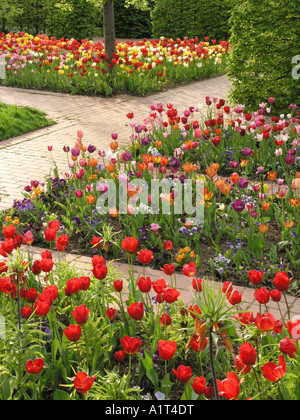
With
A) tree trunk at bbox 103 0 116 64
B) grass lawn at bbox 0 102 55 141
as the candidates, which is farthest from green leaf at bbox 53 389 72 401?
tree trunk at bbox 103 0 116 64

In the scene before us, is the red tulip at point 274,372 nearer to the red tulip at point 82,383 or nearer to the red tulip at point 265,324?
the red tulip at point 265,324

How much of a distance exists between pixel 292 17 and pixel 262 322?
21.2 feet

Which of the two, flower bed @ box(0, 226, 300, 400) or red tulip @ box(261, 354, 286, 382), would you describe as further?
flower bed @ box(0, 226, 300, 400)

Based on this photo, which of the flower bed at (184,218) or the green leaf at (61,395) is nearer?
the green leaf at (61,395)

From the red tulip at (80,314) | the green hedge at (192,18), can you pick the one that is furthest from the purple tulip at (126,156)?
the green hedge at (192,18)

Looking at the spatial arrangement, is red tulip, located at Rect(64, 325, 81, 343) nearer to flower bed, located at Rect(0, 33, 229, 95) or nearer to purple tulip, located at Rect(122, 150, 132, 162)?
purple tulip, located at Rect(122, 150, 132, 162)

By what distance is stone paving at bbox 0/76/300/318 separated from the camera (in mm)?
5287

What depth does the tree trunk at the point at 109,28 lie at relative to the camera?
35.4ft

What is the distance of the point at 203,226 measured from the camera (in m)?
4.52

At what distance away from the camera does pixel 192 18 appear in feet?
Answer: 59.5

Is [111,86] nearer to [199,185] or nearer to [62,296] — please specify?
[199,185]

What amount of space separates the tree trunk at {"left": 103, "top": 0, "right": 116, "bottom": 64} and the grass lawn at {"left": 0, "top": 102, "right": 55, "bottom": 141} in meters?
3.21

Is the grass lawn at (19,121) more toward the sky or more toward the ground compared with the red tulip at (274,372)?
more toward the ground
